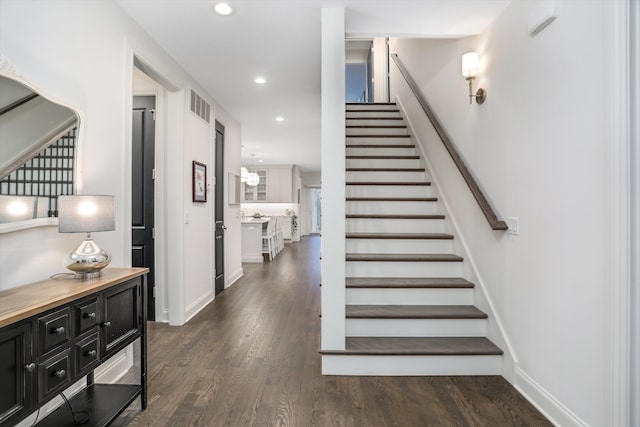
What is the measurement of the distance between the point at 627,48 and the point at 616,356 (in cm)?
136

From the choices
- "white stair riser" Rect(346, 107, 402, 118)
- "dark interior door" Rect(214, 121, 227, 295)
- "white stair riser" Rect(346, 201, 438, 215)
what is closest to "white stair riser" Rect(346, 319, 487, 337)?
"white stair riser" Rect(346, 201, 438, 215)

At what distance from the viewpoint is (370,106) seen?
220 inches

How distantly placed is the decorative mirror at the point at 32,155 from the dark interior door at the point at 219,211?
267 cm

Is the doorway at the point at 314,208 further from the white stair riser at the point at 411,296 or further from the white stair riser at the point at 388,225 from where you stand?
the white stair riser at the point at 411,296

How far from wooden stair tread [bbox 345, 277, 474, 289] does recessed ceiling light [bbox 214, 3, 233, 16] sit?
2.31 meters

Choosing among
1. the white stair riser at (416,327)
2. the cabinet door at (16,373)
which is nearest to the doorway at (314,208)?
the white stair riser at (416,327)

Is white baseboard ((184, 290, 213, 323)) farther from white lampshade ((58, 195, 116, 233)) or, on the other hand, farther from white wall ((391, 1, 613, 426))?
white wall ((391, 1, 613, 426))

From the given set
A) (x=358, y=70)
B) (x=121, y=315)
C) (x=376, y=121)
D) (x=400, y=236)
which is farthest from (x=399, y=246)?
(x=358, y=70)

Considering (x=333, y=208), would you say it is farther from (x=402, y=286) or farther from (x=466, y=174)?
(x=466, y=174)

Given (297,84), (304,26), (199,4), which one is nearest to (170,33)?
(199,4)

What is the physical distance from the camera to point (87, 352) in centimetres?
149

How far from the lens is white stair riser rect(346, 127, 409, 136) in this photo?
468 cm

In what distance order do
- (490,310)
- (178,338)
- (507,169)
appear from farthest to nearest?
1. (178,338)
2. (490,310)
3. (507,169)

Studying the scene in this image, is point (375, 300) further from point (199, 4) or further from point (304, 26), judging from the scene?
point (199, 4)
